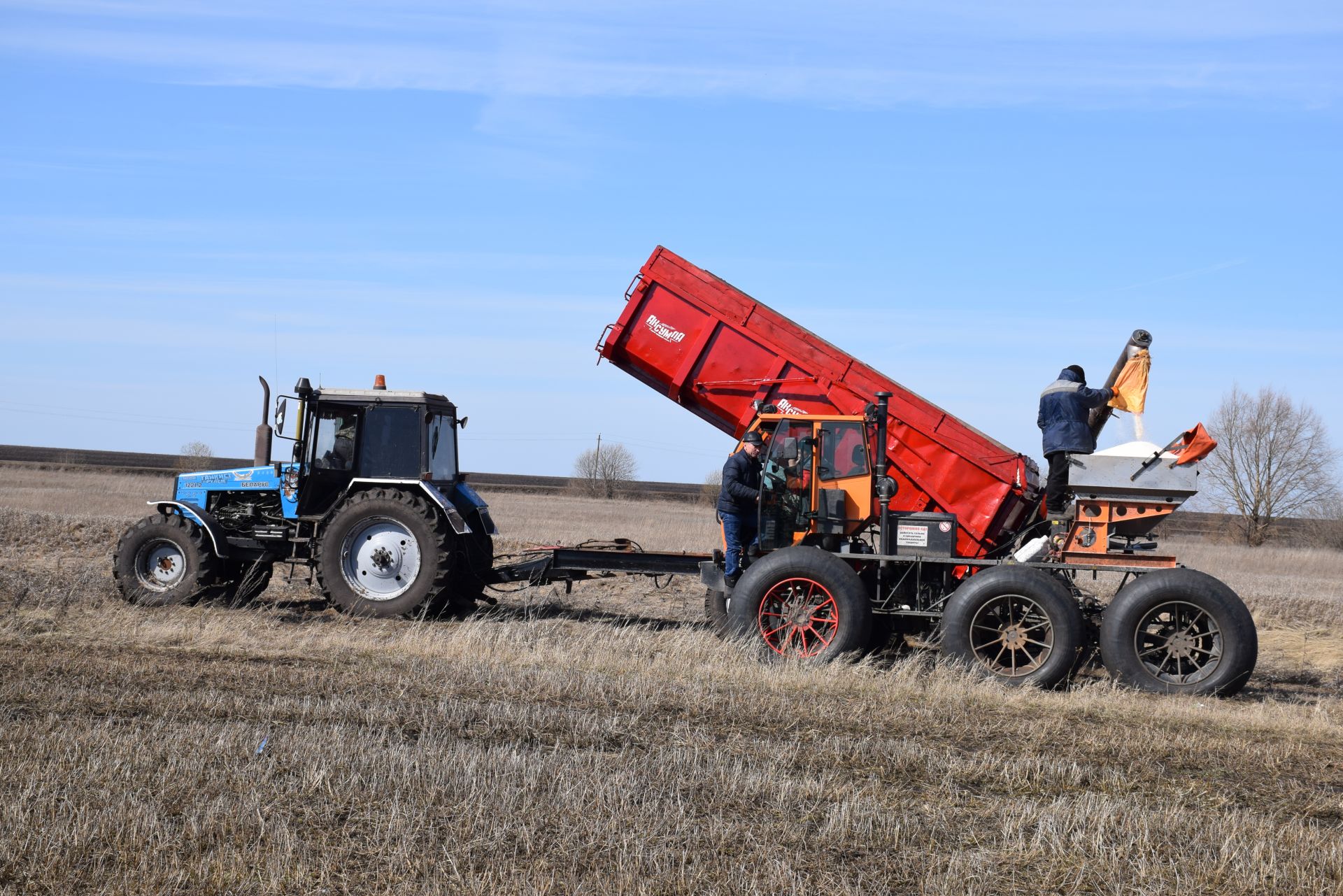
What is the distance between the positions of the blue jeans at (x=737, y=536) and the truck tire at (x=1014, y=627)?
1862 millimetres

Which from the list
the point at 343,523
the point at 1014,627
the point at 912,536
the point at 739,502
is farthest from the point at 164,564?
the point at 1014,627

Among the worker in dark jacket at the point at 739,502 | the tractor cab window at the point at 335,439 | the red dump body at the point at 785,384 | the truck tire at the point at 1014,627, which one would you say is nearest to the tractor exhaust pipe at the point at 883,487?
the red dump body at the point at 785,384

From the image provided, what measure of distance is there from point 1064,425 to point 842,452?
71.6 inches

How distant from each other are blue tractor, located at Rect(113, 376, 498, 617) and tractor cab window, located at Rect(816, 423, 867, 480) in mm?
3590

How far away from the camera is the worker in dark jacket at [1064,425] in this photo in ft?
32.4

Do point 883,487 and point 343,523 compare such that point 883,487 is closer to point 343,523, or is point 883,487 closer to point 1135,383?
point 1135,383

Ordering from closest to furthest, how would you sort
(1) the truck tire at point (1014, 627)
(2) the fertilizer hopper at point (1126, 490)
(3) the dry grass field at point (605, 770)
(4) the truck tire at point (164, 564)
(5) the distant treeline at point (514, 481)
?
(3) the dry grass field at point (605, 770) < (1) the truck tire at point (1014, 627) < (2) the fertilizer hopper at point (1126, 490) < (4) the truck tire at point (164, 564) < (5) the distant treeline at point (514, 481)

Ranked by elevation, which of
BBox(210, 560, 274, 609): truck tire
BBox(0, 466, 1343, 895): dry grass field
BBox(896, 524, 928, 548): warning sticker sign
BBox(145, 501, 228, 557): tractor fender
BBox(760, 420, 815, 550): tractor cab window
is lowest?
BBox(0, 466, 1343, 895): dry grass field

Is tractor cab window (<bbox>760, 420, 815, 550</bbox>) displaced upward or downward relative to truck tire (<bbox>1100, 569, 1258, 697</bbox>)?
upward

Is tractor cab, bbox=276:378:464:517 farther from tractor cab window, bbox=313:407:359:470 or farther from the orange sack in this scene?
the orange sack

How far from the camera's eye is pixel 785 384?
35.7ft

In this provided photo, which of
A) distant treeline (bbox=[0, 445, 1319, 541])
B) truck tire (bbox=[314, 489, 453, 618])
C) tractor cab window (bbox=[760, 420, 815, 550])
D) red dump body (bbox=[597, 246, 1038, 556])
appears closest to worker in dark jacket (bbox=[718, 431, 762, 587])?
tractor cab window (bbox=[760, 420, 815, 550])

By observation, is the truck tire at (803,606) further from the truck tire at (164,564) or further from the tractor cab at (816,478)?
the truck tire at (164,564)

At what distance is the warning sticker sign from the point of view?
10117mm
